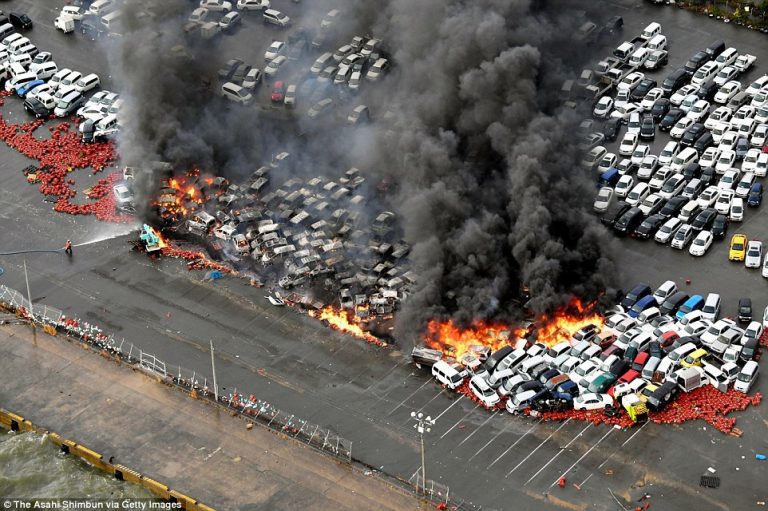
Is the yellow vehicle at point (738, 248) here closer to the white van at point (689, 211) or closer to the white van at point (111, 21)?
the white van at point (689, 211)

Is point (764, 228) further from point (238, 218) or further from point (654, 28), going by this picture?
point (238, 218)

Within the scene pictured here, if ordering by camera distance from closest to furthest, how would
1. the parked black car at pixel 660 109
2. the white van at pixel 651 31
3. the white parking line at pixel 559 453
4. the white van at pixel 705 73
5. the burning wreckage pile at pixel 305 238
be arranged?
1. the white parking line at pixel 559 453
2. the burning wreckage pile at pixel 305 238
3. the parked black car at pixel 660 109
4. the white van at pixel 705 73
5. the white van at pixel 651 31

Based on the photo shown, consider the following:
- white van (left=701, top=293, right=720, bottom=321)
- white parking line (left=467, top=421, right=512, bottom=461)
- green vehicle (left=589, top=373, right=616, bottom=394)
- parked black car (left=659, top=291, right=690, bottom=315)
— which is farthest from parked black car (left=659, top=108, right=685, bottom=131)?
white parking line (left=467, top=421, right=512, bottom=461)

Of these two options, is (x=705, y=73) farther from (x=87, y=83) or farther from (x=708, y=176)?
(x=87, y=83)

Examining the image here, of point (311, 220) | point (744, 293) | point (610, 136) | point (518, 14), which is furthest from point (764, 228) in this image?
point (311, 220)

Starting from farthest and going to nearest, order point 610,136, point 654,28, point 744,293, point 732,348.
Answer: point 654,28 < point 610,136 < point 744,293 < point 732,348

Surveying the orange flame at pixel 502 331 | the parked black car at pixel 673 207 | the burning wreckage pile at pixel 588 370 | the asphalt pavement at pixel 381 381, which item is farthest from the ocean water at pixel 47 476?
the parked black car at pixel 673 207
